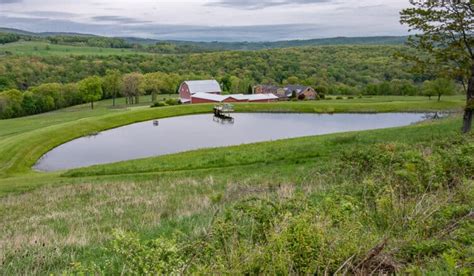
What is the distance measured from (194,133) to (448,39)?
29.7 m

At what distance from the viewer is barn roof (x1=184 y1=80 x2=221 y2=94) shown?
298 feet

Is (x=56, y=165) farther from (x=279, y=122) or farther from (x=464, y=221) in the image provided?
(x=464, y=221)

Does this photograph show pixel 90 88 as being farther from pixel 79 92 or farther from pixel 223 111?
pixel 223 111

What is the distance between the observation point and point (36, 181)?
76.6ft

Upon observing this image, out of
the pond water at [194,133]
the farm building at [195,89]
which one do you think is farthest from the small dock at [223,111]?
the farm building at [195,89]

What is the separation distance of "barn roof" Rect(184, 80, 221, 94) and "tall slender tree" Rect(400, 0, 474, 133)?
2756 inches

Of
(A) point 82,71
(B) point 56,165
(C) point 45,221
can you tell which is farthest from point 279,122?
(A) point 82,71

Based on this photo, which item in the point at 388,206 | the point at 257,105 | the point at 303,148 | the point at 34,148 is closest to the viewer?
the point at 388,206

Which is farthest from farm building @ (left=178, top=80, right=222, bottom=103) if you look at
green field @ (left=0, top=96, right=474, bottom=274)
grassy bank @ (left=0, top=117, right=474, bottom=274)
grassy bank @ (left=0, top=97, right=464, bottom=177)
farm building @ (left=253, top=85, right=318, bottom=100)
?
grassy bank @ (left=0, top=117, right=474, bottom=274)

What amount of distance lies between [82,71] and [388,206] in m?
120

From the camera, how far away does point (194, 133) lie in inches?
1858

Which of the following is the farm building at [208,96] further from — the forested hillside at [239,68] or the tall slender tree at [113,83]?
the forested hillside at [239,68]

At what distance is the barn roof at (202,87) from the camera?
90875 mm

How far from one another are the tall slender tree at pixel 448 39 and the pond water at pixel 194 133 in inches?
813
